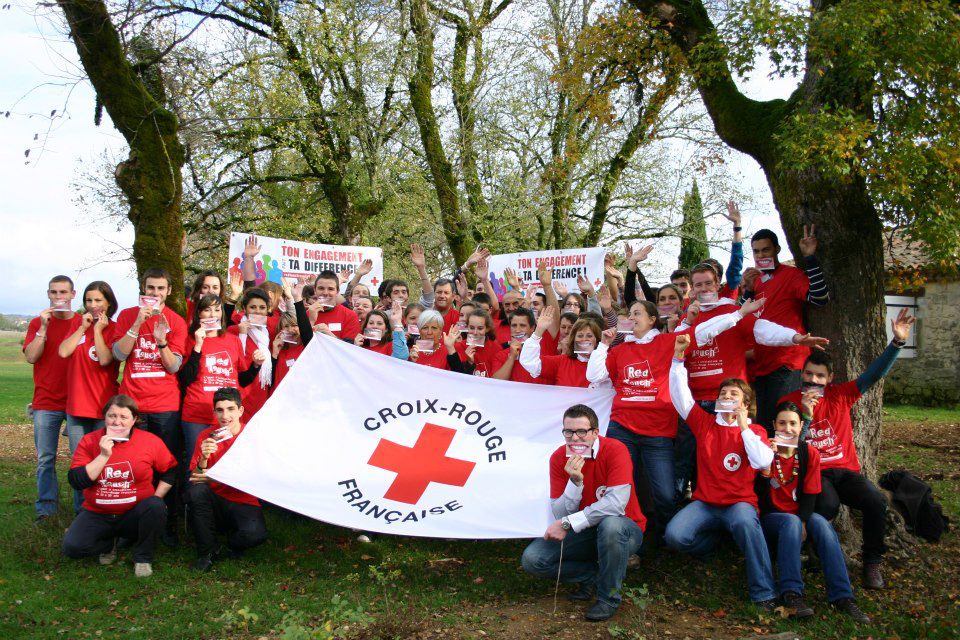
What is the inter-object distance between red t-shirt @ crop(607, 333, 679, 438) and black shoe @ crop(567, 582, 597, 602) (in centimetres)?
116

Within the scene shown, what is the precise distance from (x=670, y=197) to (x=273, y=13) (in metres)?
11.7

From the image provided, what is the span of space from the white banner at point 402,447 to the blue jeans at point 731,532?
2.93 feet

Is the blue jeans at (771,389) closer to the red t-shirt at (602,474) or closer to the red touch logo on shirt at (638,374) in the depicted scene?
the red touch logo on shirt at (638,374)

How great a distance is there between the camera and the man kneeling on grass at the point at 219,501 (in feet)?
19.4

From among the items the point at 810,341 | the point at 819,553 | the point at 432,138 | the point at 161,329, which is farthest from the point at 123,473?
the point at 432,138

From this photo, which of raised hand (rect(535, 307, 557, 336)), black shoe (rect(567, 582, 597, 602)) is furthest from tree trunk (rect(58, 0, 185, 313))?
black shoe (rect(567, 582, 597, 602))

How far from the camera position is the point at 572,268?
10.8 m

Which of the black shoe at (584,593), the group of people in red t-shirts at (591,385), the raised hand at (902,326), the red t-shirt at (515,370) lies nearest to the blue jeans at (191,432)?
the group of people in red t-shirts at (591,385)

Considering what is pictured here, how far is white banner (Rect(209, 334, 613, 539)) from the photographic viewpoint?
5.50m

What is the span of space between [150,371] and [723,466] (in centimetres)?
446

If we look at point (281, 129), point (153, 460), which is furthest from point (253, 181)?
point (153, 460)

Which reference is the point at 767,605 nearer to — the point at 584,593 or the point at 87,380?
the point at 584,593

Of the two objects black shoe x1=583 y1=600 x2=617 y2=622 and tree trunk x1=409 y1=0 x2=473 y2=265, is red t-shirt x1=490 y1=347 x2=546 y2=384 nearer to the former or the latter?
black shoe x1=583 y1=600 x2=617 y2=622

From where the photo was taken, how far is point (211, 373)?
21.1ft
